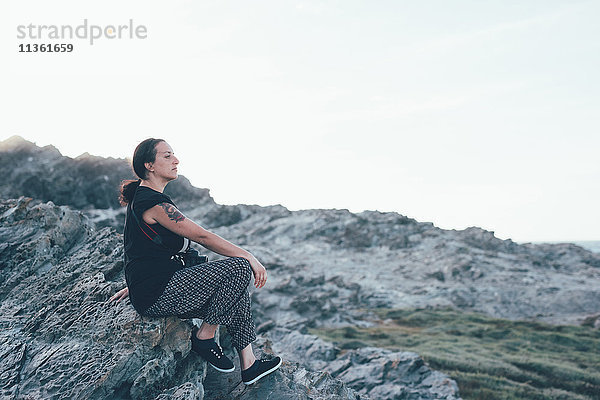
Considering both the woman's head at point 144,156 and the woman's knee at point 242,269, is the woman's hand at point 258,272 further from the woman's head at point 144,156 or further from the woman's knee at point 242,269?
the woman's head at point 144,156

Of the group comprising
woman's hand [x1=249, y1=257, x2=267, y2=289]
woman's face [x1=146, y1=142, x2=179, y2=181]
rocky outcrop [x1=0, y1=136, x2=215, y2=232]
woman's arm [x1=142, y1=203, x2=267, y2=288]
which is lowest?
rocky outcrop [x1=0, y1=136, x2=215, y2=232]

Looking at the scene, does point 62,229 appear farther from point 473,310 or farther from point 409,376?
point 473,310

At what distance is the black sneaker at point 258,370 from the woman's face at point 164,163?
285 cm

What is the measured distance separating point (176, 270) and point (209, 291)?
534 millimetres

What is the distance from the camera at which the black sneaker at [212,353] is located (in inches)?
248

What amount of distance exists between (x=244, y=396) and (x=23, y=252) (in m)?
5.51

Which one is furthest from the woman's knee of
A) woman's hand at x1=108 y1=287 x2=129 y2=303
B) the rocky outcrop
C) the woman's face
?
the rocky outcrop

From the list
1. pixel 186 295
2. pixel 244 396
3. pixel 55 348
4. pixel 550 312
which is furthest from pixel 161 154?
pixel 550 312

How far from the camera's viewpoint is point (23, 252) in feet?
28.4

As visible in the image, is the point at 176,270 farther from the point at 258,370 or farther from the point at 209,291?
the point at 258,370

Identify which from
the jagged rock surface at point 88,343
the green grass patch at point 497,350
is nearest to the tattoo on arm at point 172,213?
the jagged rock surface at point 88,343

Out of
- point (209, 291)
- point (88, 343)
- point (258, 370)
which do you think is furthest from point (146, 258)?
point (258, 370)

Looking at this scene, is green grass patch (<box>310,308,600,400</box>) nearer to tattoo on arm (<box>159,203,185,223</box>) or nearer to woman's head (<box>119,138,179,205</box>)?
tattoo on arm (<box>159,203,185,223</box>)

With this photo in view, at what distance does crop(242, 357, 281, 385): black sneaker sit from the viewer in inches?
241
